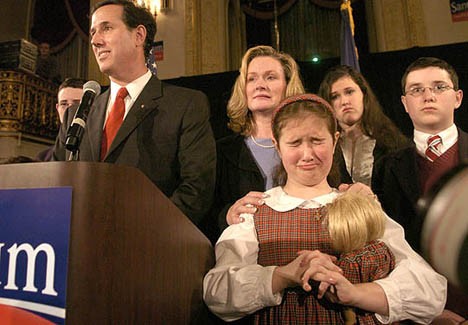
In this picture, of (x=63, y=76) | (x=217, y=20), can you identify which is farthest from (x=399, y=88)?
(x=63, y=76)

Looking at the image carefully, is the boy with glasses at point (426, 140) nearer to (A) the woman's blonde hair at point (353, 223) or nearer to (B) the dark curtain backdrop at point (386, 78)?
(A) the woman's blonde hair at point (353, 223)

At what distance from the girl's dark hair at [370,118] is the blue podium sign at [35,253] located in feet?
5.17

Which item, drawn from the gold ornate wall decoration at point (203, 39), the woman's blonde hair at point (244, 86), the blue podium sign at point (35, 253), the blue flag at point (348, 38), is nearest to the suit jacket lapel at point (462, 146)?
the woman's blonde hair at point (244, 86)

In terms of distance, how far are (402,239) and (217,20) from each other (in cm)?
544

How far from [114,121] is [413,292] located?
1.02 metres

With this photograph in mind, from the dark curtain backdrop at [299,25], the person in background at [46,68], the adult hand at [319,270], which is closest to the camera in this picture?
the adult hand at [319,270]

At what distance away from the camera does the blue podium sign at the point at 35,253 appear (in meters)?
0.71

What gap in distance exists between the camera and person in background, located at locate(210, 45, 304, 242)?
1.65m

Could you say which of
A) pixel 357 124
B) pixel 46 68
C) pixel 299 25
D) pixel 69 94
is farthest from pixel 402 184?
pixel 299 25

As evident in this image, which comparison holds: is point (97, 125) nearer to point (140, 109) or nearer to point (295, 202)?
point (140, 109)

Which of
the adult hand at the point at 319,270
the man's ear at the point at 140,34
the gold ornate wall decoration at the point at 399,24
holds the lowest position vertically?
the adult hand at the point at 319,270

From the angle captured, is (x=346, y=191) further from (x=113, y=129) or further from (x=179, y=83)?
(x=179, y=83)

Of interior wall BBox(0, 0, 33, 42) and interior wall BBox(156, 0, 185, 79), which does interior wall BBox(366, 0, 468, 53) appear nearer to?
interior wall BBox(156, 0, 185, 79)

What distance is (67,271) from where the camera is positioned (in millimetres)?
709
